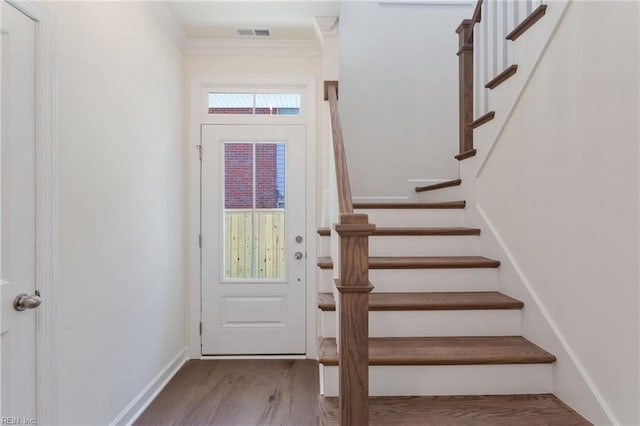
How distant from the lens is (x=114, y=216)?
6.36ft

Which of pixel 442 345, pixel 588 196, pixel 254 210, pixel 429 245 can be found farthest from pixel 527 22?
pixel 254 210

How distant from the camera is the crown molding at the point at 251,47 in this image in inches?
115

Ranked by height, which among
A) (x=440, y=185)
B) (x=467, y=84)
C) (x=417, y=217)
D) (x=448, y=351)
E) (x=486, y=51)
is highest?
(x=486, y=51)

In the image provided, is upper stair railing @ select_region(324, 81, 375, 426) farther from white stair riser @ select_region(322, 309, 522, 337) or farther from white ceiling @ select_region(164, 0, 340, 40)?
white ceiling @ select_region(164, 0, 340, 40)

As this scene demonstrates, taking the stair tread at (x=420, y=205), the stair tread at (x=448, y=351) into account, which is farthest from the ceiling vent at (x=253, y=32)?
the stair tread at (x=448, y=351)

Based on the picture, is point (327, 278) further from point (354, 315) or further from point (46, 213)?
point (46, 213)

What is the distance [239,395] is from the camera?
7.80 ft

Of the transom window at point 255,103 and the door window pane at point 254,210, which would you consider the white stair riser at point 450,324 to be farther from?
the transom window at point 255,103

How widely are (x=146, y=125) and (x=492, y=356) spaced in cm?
241

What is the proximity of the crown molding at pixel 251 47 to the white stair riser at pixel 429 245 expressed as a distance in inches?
72.3

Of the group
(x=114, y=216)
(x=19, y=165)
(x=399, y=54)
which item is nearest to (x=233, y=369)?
(x=114, y=216)

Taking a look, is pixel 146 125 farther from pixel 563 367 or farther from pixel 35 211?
pixel 563 367

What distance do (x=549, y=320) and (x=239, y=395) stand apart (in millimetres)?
1951

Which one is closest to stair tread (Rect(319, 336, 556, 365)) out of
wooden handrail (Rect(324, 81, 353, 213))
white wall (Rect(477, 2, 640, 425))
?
white wall (Rect(477, 2, 640, 425))
